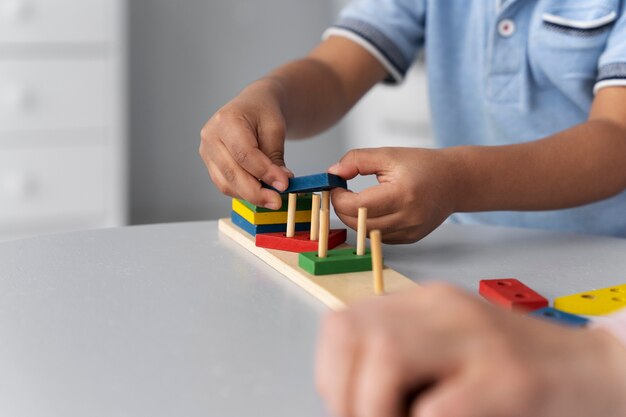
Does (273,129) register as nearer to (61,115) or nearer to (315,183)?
(315,183)

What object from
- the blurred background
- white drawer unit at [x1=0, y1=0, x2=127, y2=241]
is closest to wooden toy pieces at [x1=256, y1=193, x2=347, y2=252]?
the blurred background

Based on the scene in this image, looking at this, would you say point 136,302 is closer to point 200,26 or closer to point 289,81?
point 289,81

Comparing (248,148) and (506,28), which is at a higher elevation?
(506,28)

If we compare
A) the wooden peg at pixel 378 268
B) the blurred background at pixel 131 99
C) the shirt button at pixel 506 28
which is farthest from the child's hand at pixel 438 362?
the blurred background at pixel 131 99

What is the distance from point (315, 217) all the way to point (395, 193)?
0.06 meters

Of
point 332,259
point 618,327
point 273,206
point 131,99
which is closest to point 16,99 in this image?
point 131,99

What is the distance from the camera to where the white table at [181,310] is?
1.34 ft

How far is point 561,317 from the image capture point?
496mm

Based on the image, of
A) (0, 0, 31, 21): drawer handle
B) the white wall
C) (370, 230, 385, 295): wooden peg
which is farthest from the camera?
the white wall

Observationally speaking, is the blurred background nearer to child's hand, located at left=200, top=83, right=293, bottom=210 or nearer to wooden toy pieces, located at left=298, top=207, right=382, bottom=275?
child's hand, located at left=200, top=83, right=293, bottom=210

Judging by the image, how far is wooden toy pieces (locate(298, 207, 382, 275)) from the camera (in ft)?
1.90

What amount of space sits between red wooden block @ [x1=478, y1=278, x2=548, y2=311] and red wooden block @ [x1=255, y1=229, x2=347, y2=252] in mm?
134

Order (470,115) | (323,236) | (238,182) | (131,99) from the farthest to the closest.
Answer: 1. (131,99)
2. (470,115)
3. (238,182)
4. (323,236)

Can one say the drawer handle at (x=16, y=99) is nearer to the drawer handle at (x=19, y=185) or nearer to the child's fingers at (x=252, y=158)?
the drawer handle at (x=19, y=185)
